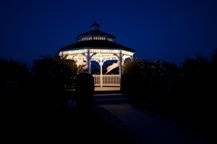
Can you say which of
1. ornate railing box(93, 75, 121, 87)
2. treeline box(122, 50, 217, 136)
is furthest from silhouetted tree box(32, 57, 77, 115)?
ornate railing box(93, 75, 121, 87)

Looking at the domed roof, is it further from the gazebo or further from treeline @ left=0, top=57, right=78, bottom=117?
treeline @ left=0, top=57, right=78, bottom=117

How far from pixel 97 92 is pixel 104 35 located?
25.2ft

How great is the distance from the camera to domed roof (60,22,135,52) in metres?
26.9

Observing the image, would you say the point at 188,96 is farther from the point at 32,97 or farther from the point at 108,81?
the point at 108,81

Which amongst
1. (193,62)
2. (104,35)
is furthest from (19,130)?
(104,35)

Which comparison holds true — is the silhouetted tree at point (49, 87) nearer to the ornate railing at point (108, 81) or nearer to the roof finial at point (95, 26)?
the ornate railing at point (108, 81)

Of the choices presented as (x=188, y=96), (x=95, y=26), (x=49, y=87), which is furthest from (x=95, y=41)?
(x=188, y=96)

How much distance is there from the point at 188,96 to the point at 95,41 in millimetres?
17149

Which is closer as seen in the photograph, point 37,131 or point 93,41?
point 37,131

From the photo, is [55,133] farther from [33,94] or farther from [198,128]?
[198,128]

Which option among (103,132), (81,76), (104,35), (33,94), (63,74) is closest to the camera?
(103,132)

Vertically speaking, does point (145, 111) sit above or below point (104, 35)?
below

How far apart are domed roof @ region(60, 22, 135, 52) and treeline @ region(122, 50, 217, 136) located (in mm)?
9557

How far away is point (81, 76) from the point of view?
15.6 metres
